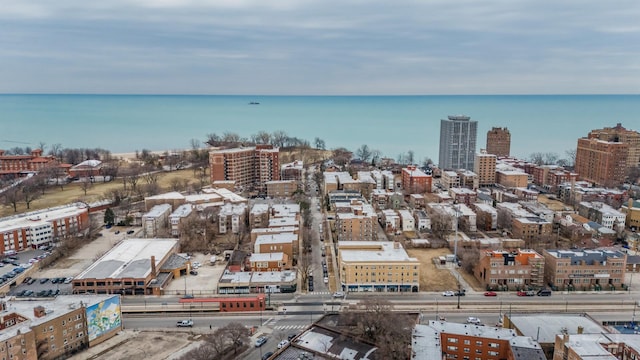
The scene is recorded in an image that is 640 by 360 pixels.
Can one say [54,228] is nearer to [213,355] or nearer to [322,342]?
[213,355]

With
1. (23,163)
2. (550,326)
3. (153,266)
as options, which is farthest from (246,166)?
(550,326)

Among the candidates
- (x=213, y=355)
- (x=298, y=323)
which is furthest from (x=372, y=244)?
(x=213, y=355)

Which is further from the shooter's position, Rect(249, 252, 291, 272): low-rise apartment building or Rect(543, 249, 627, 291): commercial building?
Rect(249, 252, 291, 272): low-rise apartment building

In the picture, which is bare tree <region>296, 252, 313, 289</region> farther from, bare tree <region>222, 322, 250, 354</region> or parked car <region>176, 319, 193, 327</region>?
bare tree <region>222, 322, 250, 354</region>

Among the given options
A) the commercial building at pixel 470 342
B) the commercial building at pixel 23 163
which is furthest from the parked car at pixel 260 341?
the commercial building at pixel 23 163

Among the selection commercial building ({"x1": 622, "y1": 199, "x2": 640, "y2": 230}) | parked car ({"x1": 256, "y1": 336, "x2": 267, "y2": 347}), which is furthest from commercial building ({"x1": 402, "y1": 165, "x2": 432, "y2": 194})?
parked car ({"x1": 256, "y1": 336, "x2": 267, "y2": 347})

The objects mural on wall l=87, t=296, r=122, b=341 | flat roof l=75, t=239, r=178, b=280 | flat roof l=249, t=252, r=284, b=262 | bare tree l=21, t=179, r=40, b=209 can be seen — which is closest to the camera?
mural on wall l=87, t=296, r=122, b=341

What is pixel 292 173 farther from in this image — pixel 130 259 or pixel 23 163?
pixel 23 163
